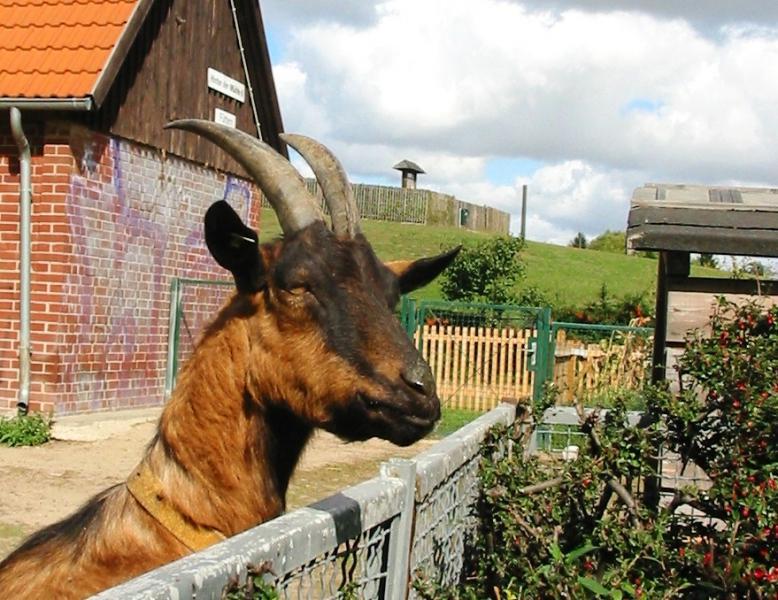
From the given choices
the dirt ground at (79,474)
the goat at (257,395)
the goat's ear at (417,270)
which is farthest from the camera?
the dirt ground at (79,474)

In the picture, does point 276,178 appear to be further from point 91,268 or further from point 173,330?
point 173,330

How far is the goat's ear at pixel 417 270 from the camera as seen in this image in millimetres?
3772

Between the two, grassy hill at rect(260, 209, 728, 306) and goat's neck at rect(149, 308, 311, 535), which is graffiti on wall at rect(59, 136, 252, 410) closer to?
goat's neck at rect(149, 308, 311, 535)

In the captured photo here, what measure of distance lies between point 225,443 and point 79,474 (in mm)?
7061

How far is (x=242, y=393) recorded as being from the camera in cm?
335

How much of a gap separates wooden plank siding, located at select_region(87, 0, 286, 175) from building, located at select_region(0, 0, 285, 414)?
0.03m

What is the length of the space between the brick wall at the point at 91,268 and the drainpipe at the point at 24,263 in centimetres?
9

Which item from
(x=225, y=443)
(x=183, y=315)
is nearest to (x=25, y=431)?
(x=183, y=315)

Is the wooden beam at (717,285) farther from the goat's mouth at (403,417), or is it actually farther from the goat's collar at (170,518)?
the goat's collar at (170,518)

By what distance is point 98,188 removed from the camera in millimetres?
12102

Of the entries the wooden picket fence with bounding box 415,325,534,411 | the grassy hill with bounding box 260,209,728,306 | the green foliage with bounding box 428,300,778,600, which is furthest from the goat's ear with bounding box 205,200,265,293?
the grassy hill with bounding box 260,209,728,306

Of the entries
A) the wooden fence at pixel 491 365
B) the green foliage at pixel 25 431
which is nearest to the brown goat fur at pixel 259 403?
the green foliage at pixel 25 431

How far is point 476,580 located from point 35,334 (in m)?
8.54

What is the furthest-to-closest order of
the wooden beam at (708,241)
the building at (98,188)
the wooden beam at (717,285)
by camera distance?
the building at (98,188), the wooden beam at (717,285), the wooden beam at (708,241)
